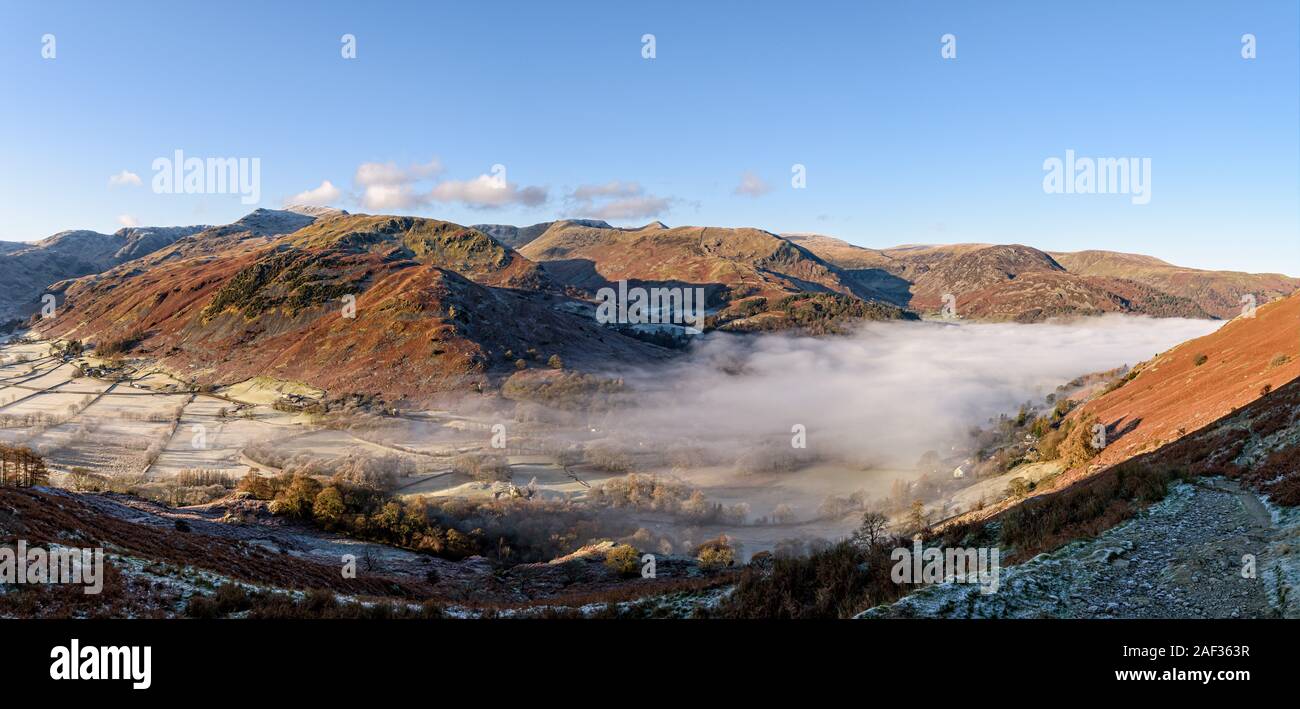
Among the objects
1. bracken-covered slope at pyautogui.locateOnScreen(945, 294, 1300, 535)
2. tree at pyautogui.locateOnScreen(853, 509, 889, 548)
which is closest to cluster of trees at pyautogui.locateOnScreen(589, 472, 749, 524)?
bracken-covered slope at pyautogui.locateOnScreen(945, 294, 1300, 535)

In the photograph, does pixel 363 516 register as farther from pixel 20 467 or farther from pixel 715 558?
pixel 715 558

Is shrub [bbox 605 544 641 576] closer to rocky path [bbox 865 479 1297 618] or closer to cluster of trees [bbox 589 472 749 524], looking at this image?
cluster of trees [bbox 589 472 749 524]

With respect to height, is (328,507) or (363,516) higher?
(328,507)

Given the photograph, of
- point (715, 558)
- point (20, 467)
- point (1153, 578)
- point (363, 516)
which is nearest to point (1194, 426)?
point (1153, 578)

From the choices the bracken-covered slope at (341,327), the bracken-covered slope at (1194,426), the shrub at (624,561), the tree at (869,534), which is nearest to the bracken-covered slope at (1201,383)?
the bracken-covered slope at (1194,426)

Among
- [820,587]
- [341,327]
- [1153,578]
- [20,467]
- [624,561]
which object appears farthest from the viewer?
[341,327]
